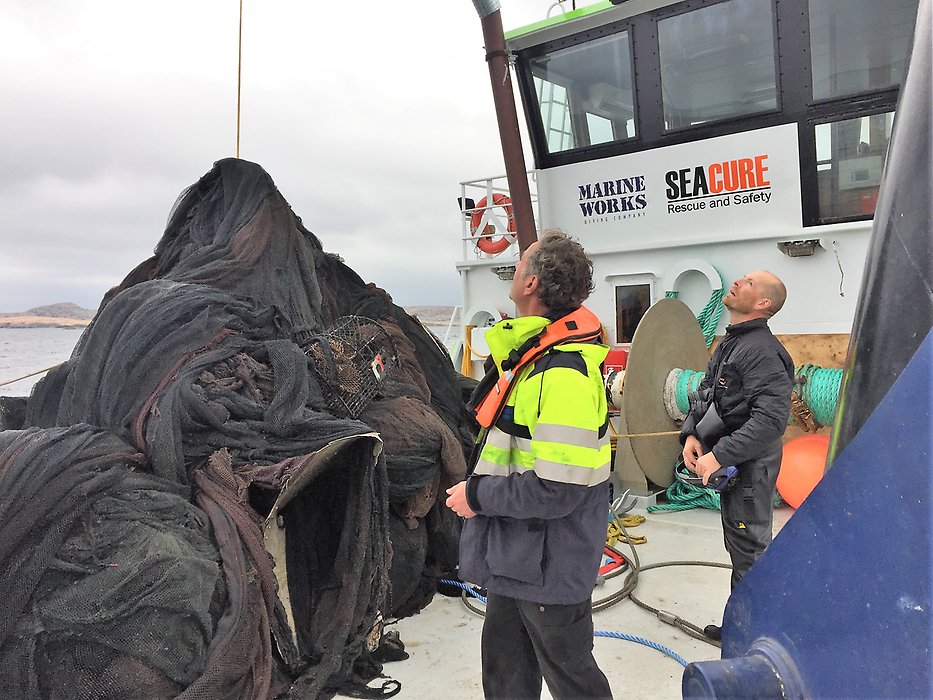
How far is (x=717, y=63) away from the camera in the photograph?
19.6 ft

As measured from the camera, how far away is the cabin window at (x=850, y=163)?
5.41 m

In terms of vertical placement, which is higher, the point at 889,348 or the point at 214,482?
the point at 889,348

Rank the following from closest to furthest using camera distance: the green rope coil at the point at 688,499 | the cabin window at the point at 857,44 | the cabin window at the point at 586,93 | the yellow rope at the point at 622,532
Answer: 1. the yellow rope at the point at 622,532
2. the cabin window at the point at 857,44
3. the green rope coil at the point at 688,499
4. the cabin window at the point at 586,93

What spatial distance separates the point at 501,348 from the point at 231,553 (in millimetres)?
1280

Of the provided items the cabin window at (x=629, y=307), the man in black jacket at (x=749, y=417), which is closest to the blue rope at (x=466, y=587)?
the man in black jacket at (x=749, y=417)

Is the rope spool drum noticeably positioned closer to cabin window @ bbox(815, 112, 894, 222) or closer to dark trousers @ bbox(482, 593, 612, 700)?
cabin window @ bbox(815, 112, 894, 222)

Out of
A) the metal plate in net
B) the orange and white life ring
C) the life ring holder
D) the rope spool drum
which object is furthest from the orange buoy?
the orange and white life ring

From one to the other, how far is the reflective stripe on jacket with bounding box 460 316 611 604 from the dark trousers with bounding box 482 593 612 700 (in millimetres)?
97

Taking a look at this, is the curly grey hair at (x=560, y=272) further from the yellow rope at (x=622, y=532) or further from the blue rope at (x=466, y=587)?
the yellow rope at (x=622, y=532)

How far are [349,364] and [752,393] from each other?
1.95 m

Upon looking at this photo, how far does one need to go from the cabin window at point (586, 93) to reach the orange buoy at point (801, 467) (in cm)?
330

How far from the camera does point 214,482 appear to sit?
271 cm

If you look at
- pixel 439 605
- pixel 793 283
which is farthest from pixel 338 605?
pixel 793 283

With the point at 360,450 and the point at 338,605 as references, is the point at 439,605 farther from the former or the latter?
the point at 360,450
